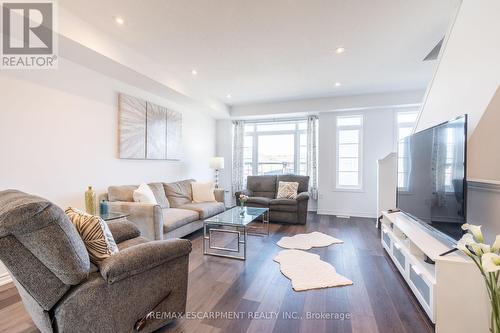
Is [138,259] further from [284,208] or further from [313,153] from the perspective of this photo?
[313,153]

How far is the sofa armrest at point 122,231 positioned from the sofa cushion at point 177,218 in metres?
0.87

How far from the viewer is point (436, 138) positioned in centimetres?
208

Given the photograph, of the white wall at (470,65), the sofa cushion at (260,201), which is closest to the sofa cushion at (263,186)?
the sofa cushion at (260,201)

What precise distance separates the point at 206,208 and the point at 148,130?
5.36 ft

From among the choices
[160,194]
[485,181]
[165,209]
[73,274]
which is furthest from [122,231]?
[485,181]

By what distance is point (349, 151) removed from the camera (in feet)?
17.8

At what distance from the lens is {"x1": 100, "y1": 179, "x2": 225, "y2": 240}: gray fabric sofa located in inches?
115

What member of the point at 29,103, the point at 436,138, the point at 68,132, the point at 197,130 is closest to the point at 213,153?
the point at 197,130

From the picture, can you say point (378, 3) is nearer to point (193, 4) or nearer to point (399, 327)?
point (193, 4)

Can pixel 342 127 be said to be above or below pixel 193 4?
below

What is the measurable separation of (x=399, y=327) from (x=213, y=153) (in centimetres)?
531

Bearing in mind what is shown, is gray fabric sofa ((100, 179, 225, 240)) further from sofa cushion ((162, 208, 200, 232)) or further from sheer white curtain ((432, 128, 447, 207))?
sheer white curtain ((432, 128, 447, 207))

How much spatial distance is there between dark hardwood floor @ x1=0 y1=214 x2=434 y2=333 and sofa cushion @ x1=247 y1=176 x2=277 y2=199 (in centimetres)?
236

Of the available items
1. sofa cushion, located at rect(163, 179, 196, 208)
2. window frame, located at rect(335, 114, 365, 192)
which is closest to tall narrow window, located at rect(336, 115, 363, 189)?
window frame, located at rect(335, 114, 365, 192)
